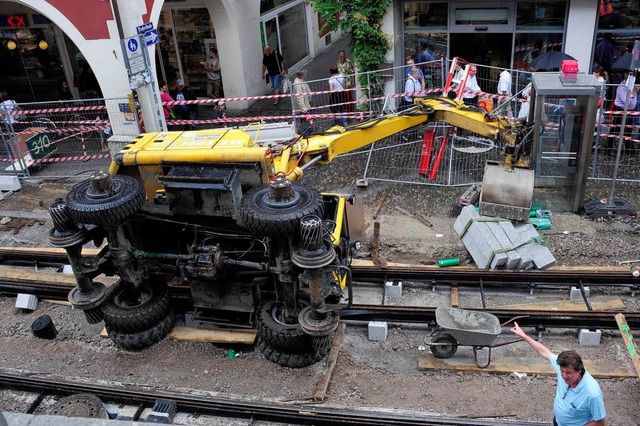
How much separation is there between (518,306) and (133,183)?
529cm

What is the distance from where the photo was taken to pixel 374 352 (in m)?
7.90

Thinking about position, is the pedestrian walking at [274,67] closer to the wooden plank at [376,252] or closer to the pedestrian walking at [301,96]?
the pedestrian walking at [301,96]

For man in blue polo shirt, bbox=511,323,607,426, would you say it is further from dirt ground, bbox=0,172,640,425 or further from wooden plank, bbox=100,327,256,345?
wooden plank, bbox=100,327,256,345

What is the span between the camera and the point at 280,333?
7375mm

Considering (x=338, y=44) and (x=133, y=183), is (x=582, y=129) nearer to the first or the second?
(x=133, y=183)

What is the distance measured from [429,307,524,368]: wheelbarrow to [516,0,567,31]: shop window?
27.8 ft

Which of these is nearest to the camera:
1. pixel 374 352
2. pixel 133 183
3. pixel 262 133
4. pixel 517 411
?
pixel 517 411

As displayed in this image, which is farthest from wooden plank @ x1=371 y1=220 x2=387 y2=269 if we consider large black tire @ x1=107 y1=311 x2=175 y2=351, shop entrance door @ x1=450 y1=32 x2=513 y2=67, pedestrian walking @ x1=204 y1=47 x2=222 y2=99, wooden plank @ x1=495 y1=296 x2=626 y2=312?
pedestrian walking @ x1=204 y1=47 x2=222 y2=99

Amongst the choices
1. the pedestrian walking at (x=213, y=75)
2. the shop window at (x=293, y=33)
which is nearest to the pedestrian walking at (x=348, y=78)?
the pedestrian walking at (x=213, y=75)

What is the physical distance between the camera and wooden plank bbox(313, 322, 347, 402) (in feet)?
23.1

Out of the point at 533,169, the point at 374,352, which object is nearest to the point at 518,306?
the point at 374,352

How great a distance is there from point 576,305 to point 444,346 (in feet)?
7.03

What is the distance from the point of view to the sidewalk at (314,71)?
16969 millimetres

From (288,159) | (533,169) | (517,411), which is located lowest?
(517,411)
